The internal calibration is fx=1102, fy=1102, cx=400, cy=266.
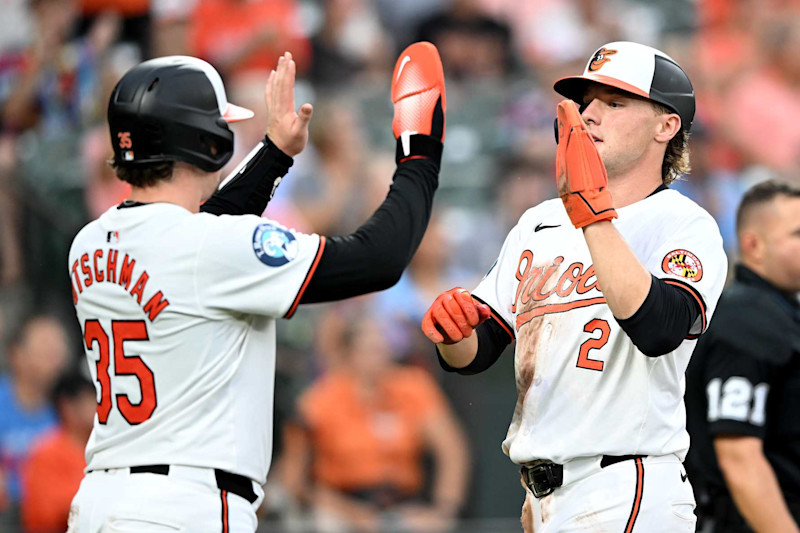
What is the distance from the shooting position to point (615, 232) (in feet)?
9.86

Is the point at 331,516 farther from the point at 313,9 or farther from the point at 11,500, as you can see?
the point at 313,9

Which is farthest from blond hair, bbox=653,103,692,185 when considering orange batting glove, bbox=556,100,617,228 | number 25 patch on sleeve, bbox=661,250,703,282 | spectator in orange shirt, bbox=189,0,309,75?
spectator in orange shirt, bbox=189,0,309,75

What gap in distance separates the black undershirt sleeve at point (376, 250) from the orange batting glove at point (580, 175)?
1.42 ft

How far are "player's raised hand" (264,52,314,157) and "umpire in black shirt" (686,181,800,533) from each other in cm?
202

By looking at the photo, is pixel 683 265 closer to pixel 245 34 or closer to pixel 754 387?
pixel 754 387

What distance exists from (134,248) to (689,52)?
742 centimetres

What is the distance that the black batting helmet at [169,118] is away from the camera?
3.09 m

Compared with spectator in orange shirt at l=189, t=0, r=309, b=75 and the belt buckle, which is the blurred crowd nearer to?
spectator in orange shirt at l=189, t=0, r=309, b=75

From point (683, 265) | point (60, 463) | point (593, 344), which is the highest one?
point (683, 265)

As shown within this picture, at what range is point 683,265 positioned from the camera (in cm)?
315

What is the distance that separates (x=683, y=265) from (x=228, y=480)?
55.6 inches

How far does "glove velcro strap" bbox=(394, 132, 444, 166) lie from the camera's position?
3305 millimetres

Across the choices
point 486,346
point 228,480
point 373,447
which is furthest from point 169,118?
point 373,447

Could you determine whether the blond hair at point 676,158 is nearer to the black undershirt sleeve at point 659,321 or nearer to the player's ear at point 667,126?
the player's ear at point 667,126
